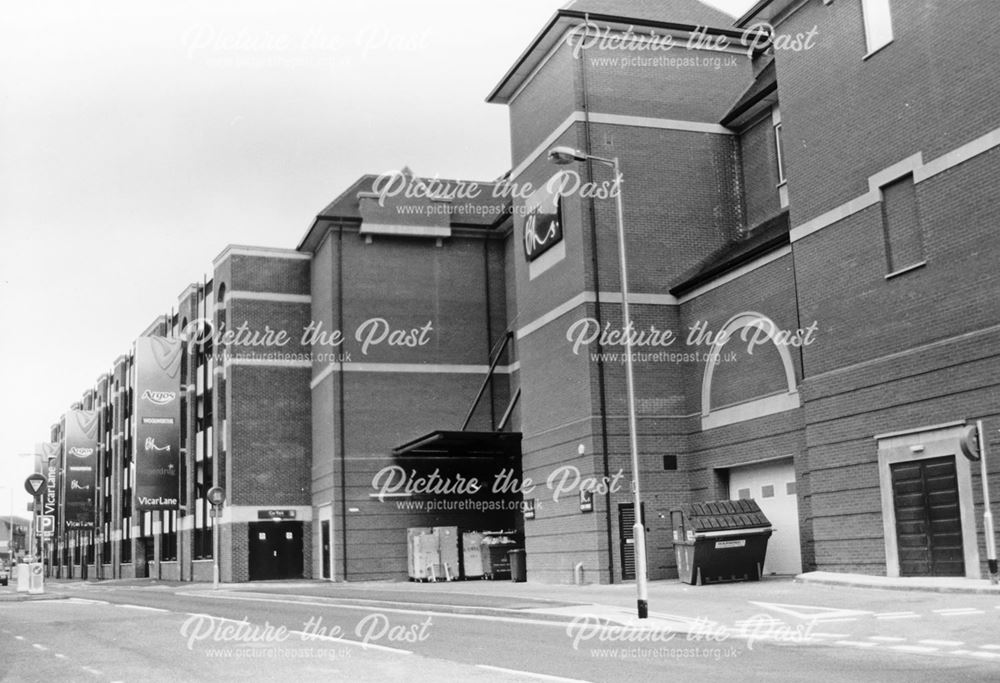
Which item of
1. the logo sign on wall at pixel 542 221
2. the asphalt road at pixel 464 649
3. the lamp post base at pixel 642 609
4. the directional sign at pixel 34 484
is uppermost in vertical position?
the logo sign on wall at pixel 542 221

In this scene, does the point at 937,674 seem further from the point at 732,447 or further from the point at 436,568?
the point at 436,568

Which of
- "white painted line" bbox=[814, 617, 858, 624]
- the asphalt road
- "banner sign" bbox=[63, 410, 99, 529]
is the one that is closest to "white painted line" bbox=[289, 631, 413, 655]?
the asphalt road

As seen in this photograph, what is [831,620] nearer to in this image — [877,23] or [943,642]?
[943,642]

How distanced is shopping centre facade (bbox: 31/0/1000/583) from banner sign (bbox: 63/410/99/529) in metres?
17.5

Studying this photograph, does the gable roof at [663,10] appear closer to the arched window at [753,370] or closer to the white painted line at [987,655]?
the arched window at [753,370]

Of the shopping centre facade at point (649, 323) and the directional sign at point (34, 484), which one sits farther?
the directional sign at point (34, 484)

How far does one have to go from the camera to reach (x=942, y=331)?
63.1ft

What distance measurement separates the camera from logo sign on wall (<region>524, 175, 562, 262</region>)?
30.6 metres

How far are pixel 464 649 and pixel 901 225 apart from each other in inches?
479

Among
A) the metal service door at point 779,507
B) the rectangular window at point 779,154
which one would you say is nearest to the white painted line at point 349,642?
the metal service door at point 779,507

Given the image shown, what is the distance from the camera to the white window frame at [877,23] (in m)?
21.0

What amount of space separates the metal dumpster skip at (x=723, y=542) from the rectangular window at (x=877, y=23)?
10.00 metres

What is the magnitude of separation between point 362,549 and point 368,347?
770 centimetres

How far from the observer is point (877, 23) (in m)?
21.3
